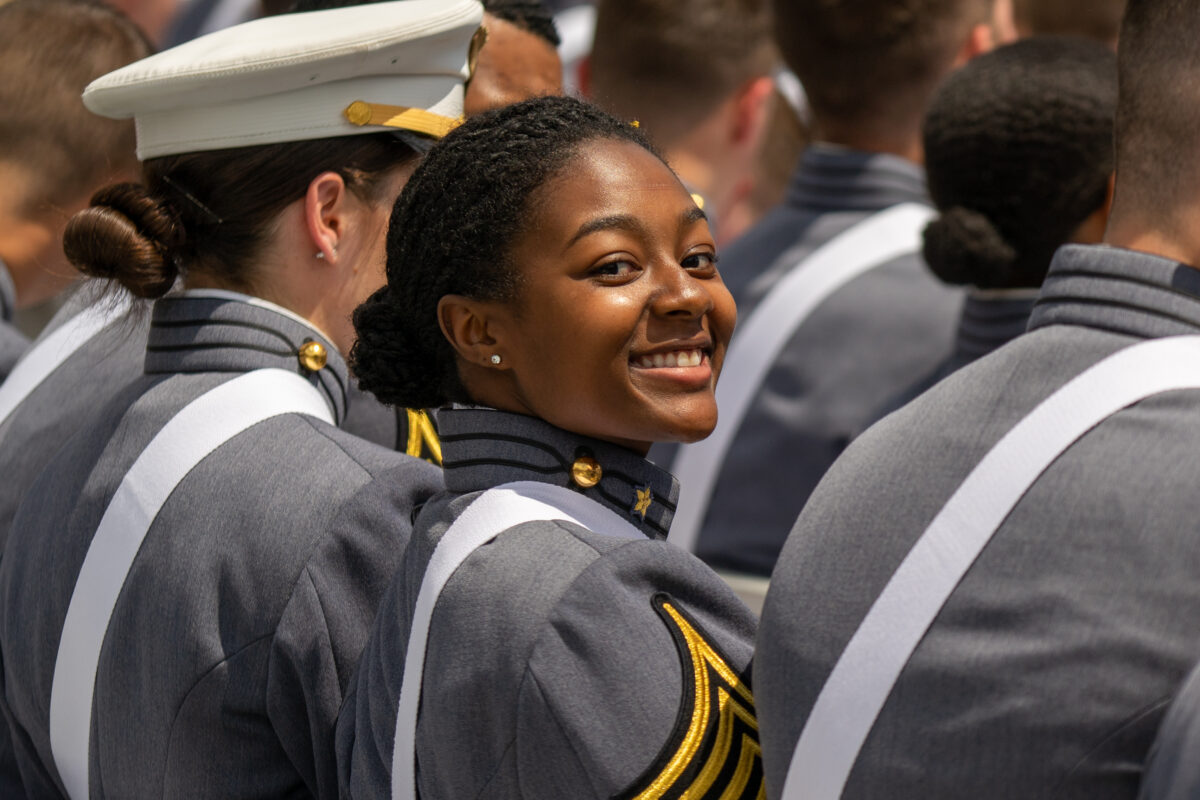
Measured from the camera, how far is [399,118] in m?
2.65

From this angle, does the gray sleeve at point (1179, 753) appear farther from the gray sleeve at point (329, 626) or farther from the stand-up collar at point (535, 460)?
the gray sleeve at point (329, 626)

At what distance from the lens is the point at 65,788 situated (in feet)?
8.25

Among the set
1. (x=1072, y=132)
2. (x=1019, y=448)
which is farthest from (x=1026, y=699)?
(x=1072, y=132)

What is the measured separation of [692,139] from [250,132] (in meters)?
2.62

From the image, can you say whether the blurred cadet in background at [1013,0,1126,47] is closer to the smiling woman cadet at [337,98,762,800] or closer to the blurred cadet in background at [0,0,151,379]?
the blurred cadet in background at [0,0,151,379]

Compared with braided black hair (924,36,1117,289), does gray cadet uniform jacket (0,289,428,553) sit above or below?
below

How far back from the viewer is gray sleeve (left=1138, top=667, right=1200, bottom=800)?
152 cm

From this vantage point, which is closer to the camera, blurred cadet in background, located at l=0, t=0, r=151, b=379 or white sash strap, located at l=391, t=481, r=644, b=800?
white sash strap, located at l=391, t=481, r=644, b=800

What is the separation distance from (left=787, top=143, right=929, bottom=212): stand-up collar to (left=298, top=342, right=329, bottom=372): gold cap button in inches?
79.9

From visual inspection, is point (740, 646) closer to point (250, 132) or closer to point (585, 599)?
point (585, 599)

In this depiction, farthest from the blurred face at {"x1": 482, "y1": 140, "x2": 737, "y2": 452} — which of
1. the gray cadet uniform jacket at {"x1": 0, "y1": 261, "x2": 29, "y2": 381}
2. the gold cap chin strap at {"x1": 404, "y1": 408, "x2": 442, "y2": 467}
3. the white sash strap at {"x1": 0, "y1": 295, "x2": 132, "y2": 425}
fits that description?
the gray cadet uniform jacket at {"x1": 0, "y1": 261, "x2": 29, "y2": 381}

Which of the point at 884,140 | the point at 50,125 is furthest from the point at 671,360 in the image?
the point at 884,140

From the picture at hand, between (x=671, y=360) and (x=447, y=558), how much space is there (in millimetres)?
394

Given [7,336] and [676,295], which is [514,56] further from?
[676,295]
